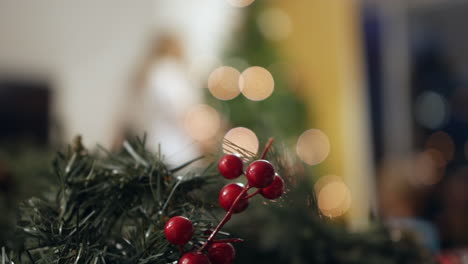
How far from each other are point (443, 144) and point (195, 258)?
2766 millimetres

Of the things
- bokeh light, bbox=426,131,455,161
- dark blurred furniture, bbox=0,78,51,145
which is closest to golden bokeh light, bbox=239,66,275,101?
dark blurred furniture, bbox=0,78,51,145

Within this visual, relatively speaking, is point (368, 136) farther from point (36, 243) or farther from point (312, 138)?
point (36, 243)

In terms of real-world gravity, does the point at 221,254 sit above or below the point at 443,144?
→ above

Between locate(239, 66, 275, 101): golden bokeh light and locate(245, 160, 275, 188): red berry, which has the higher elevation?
locate(245, 160, 275, 188): red berry

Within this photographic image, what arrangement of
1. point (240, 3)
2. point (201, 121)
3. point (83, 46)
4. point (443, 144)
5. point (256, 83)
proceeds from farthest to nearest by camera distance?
1. point (443, 144)
2. point (83, 46)
3. point (240, 3)
4. point (201, 121)
5. point (256, 83)

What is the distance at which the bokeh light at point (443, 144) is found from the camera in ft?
8.95

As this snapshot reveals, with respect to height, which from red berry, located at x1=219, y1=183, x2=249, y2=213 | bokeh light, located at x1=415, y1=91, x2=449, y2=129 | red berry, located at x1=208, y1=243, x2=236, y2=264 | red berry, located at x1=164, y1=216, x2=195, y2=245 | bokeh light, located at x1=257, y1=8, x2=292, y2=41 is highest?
red berry, located at x1=219, y1=183, x2=249, y2=213

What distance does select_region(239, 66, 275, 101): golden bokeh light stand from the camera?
192 centimetres

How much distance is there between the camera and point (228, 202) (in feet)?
0.76

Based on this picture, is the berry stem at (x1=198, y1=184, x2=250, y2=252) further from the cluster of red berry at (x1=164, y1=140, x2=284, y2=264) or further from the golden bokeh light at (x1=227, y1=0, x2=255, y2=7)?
the golden bokeh light at (x1=227, y1=0, x2=255, y2=7)

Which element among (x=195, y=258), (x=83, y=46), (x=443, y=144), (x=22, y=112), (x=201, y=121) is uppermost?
(x=195, y=258)

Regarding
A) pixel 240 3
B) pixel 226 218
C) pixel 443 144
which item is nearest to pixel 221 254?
pixel 226 218

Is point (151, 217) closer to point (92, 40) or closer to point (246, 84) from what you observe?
point (246, 84)

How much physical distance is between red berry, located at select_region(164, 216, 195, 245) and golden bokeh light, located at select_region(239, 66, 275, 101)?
5.53 feet
